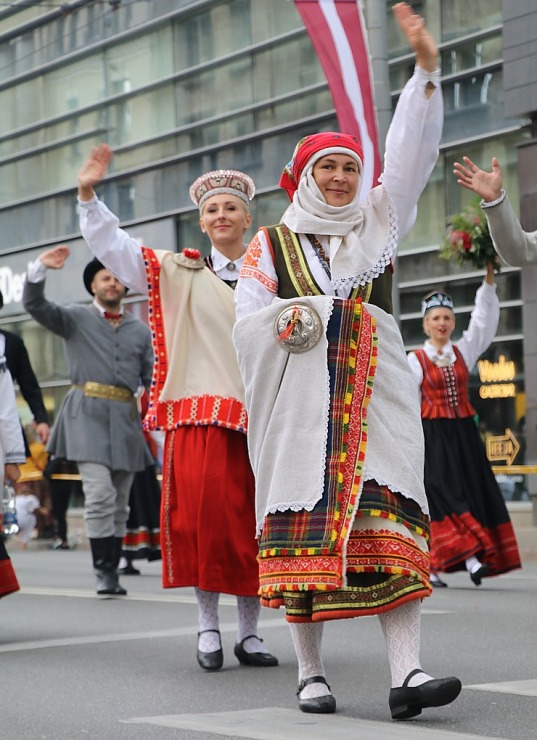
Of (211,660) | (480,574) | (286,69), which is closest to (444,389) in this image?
(480,574)

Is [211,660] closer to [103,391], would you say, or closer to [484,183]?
[484,183]

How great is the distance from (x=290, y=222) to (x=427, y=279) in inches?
565

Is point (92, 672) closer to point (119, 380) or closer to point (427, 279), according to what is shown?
point (119, 380)

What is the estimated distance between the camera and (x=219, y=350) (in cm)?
679

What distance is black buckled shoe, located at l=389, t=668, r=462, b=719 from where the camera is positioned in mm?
4789

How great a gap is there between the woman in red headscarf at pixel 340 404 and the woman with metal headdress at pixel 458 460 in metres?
5.05

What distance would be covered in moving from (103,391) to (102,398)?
5 cm

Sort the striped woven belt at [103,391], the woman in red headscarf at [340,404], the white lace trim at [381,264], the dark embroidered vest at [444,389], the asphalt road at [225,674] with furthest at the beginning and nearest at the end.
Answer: the dark embroidered vest at [444,389] → the striped woven belt at [103,391] → the white lace trim at [381,264] → the woman in red headscarf at [340,404] → the asphalt road at [225,674]

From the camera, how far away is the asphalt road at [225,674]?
4.91 meters

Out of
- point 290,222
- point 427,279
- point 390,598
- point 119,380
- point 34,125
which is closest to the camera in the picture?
point 390,598

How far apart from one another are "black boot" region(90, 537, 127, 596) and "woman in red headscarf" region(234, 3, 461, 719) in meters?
5.12

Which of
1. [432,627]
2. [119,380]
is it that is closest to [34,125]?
[119,380]

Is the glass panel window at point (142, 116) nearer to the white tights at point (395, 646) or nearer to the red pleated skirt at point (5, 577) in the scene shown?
the red pleated skirt at point (5, 577)

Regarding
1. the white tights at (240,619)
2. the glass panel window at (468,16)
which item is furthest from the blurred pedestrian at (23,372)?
the glass panel window at (468,16)
